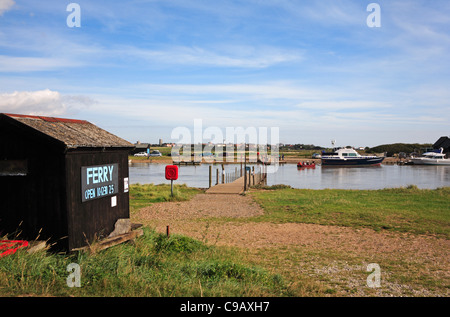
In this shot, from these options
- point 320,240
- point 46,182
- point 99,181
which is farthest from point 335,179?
point 46,182

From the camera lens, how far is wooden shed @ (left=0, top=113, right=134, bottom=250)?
6.80 meters

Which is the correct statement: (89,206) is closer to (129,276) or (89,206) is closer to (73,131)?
(73,131)

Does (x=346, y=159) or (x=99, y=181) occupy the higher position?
(x=99, y=181)

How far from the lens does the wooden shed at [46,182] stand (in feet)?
22.3

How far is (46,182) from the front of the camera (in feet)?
22.6

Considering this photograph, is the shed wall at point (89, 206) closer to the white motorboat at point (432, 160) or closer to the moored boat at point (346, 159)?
the moored boat at point (346, 159)

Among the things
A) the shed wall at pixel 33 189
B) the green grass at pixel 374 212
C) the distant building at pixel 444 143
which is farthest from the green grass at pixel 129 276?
the distant building at pixel 444 143

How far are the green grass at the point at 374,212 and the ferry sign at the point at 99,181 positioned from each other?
24.8ft

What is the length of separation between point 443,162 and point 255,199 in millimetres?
66670

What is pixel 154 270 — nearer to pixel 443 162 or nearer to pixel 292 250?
pixel 292 250

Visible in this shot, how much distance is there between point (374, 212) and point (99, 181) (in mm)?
12167

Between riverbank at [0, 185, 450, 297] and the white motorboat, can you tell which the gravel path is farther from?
the white motorboat
